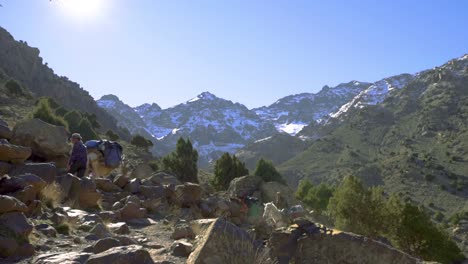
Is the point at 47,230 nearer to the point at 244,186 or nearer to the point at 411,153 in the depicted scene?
the point at 244,186

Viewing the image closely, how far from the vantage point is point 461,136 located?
128000 millimetres

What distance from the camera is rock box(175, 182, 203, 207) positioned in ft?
52.3

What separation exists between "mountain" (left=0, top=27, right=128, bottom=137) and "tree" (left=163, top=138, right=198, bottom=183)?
2170 inches

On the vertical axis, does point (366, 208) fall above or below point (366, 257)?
below

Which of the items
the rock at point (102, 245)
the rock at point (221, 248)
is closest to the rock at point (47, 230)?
the rock at point (102, 245)

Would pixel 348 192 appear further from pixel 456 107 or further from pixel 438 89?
pixel 438 89

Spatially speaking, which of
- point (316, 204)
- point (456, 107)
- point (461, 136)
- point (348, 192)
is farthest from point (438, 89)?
point (348, 192)

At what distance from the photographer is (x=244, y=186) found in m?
35.5

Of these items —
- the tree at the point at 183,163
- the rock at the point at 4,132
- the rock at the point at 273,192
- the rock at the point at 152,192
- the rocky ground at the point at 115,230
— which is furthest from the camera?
the tree at the point at 183,163

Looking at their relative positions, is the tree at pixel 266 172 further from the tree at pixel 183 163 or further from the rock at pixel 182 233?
the rock at pixel 182 233

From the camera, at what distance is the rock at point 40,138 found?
583 inches

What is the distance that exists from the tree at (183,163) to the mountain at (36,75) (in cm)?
5511

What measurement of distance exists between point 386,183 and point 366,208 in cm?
7965

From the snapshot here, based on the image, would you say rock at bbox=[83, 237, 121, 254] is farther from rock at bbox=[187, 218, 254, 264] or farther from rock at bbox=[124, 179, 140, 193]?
rock at bbox=[124, 179, 140, 193]
